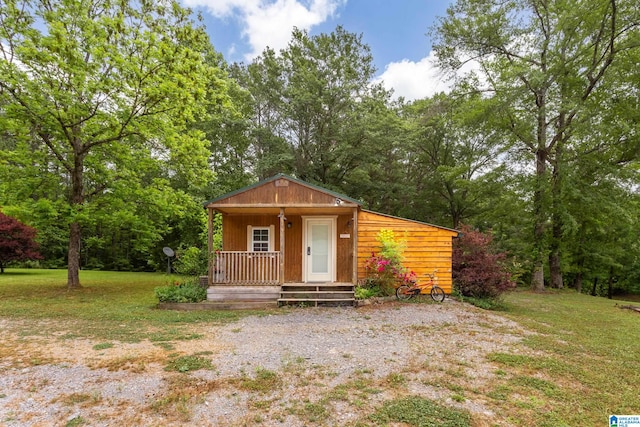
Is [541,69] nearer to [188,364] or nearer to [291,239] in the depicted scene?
[291,239]

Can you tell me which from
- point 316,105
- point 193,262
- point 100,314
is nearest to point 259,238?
point 193,262

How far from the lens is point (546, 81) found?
1277 cm

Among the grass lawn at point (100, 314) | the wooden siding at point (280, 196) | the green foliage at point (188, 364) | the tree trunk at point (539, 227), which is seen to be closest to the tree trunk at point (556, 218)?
the tree trunk at point (539, 227)

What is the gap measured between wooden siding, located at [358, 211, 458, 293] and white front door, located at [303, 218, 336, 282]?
936mm

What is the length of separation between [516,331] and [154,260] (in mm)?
23462

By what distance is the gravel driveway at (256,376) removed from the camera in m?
2.99

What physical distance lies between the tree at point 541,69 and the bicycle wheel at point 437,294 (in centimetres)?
772

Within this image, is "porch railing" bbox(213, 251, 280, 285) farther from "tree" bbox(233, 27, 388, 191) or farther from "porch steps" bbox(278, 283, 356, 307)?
"tree" bbox(233, 27, 388, 191)

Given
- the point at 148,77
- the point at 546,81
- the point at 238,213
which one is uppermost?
the point at 546,81

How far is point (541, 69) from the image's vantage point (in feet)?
46.4

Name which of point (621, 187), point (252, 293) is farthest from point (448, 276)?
point (621, 187)

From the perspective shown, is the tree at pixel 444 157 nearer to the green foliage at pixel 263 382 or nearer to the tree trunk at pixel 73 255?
the green foliage at pixel 263 382

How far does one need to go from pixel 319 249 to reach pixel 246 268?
2.50m

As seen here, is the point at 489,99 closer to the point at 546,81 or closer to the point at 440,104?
the point at 546,81
